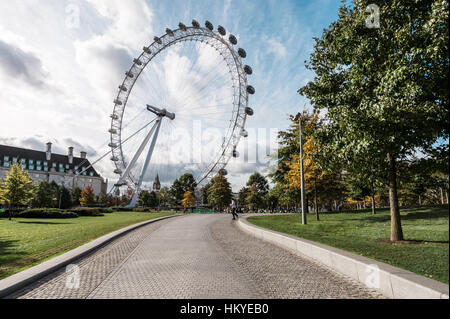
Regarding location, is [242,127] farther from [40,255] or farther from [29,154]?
[29,154]

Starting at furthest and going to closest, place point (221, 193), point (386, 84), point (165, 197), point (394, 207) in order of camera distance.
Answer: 1. point (165, 197)
2. point (221, 193)
3. point (394, 207)
4. point (386, 84)

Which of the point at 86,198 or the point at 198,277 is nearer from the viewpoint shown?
the point at 198,277

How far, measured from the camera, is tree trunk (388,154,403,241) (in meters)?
9.38

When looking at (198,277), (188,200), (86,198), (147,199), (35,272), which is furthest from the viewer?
(147,199)

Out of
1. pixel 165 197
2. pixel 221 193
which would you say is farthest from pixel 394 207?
pixel 165 197

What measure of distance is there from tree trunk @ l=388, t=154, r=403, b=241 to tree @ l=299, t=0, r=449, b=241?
3 centimetres

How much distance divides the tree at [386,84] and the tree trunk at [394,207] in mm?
32

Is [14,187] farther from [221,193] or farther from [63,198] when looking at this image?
[221,193]

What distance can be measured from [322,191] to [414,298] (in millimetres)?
19144

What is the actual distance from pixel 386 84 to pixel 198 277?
23.7 ft

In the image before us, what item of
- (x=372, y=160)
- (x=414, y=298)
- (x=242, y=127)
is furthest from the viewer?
(x=242, y=127)

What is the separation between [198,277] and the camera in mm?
5922

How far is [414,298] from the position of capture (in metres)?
Answer: 3.95
